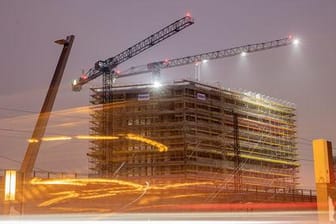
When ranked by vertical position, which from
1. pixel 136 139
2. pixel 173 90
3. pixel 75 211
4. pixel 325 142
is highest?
Answer: pixel 173 90

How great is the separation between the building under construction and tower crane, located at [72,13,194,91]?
396 centimetres

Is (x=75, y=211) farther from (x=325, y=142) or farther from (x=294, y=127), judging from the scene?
(x=294, y=127)

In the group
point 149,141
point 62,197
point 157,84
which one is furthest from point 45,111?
point 157,84

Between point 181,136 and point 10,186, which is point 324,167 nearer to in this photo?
point 10,186

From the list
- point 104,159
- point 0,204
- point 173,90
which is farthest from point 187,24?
point 0,204

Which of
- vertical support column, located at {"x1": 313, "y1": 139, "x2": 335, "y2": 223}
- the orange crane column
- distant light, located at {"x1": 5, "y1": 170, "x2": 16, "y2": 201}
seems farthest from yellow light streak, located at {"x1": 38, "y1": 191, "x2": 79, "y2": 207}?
vertical support column, located at {"x1": 313, "y1": 139, "x2": 335, "y2": 223}

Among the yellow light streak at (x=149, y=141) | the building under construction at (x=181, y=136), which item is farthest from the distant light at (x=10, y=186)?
the yellow light streak at (x=149, y=141)

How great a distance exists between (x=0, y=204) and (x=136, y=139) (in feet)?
206

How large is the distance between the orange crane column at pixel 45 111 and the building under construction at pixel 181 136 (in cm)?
2752

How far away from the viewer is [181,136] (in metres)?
93.8

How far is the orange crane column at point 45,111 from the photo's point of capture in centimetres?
5166

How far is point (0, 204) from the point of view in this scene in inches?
1229

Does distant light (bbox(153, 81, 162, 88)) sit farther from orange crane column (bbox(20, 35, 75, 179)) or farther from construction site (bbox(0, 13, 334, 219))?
→ orange crane column (bbox(20, 35, 75, 179))

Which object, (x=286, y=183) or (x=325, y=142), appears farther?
(x=286, y=183)
